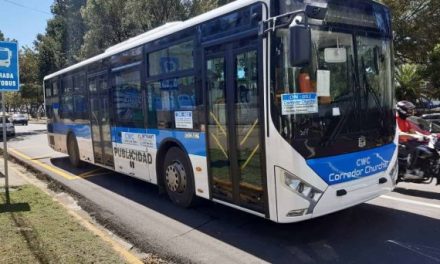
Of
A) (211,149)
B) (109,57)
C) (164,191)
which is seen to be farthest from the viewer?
(109,57)

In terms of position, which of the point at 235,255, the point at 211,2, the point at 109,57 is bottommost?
the point at 235,255

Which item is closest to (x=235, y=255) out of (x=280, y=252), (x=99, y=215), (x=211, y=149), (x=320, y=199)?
(x=280, y=252)

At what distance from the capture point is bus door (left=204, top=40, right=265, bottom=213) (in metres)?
5.54

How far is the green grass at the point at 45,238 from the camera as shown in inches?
207

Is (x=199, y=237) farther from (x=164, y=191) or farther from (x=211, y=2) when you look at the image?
(x=211, y=2)

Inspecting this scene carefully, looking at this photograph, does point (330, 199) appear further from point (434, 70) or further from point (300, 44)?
point (434, 70)

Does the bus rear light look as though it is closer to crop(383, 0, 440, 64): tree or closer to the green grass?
the green grass

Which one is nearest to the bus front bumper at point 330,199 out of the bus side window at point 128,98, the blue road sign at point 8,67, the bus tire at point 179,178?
the bus tire at point 179,178

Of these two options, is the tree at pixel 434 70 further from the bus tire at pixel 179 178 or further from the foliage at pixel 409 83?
the bus tire at pixel 179 178

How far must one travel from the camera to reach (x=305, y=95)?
17.1ft

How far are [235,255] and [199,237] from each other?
88cm

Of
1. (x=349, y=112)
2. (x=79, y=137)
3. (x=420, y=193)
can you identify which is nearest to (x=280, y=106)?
(x=349, y=112)

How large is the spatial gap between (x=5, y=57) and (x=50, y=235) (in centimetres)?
391

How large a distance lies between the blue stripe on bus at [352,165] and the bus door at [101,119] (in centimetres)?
590
